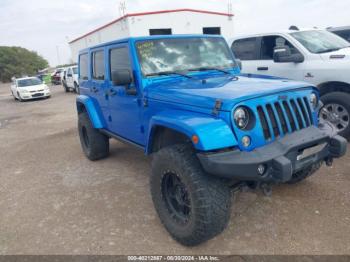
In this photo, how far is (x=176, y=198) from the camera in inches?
123

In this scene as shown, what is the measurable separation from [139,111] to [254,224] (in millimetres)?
1785

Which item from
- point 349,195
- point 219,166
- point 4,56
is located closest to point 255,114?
point 219,166

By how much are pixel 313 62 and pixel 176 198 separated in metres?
3.76

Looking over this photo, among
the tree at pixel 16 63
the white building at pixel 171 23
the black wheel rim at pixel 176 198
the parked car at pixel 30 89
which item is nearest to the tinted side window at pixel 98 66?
the black wheel rim at pixel 176 198

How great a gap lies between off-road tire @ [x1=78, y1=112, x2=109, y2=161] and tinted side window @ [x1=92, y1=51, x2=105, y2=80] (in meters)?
0.85

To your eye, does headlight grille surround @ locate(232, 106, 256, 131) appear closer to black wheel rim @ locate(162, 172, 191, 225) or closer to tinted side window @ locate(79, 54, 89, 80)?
black wheel rim @ locate(162, 172, 191, 225)

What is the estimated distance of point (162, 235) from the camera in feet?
10.5

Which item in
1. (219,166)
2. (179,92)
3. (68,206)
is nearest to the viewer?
(219,166)

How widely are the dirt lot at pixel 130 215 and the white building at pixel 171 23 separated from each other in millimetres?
21162

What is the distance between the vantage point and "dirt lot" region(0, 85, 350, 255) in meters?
2.99

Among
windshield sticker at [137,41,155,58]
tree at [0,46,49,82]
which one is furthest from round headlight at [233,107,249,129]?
tree at [0,46,49,82]

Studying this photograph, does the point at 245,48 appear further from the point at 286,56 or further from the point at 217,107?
the point at 217,107

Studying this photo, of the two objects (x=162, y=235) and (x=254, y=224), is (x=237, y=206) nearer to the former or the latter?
(x=254, y=224)

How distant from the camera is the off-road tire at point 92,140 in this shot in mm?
5344
